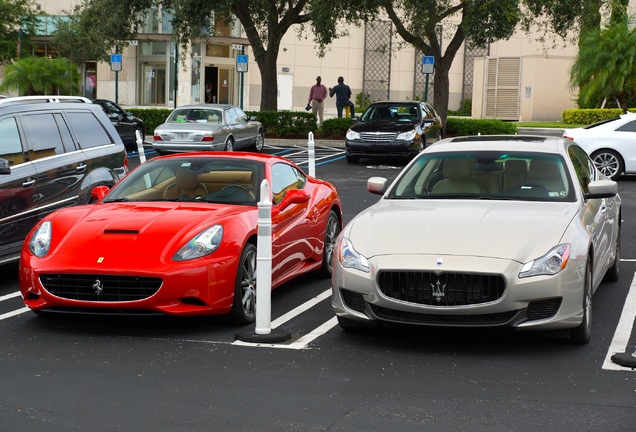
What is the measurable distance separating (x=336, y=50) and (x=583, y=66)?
71.0ft

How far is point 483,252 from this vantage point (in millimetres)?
7387

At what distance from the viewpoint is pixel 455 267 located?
23.7ft

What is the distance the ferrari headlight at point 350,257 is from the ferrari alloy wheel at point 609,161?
49.3 ft

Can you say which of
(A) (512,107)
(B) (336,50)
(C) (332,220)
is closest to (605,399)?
(C) (332,220)

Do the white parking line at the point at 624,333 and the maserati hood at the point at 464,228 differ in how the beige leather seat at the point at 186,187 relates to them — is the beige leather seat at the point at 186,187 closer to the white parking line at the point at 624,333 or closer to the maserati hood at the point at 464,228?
the maserati hood at the point at 464,228

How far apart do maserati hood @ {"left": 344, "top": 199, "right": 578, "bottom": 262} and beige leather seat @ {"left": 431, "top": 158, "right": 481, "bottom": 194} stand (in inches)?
13.6

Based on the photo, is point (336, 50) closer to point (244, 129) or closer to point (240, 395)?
point (244, 129)

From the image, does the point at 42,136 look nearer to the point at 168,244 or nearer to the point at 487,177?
the point at 168,244

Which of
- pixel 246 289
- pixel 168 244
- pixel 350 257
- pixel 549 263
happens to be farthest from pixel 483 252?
pixel 168 244

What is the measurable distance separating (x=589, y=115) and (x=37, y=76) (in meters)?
22.6

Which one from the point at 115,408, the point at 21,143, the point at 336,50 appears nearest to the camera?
the point at 115,408

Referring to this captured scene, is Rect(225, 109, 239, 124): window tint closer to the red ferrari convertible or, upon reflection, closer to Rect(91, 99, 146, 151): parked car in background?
Rect(91, 99, 146, 151): parked car in background

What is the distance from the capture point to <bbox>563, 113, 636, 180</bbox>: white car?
21703mm

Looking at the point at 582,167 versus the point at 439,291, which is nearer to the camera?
the point at 439,291
